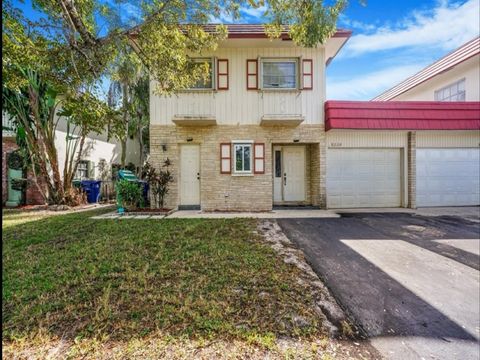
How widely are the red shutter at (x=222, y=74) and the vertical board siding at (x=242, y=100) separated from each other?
0.14 meters

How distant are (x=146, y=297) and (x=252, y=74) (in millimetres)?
8632

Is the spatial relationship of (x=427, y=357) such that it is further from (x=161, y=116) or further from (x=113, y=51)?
(x=161, y=116)

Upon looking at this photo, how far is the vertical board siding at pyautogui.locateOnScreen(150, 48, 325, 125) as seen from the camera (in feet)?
31.9

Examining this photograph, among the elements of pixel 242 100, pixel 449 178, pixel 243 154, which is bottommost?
pixel 449 178

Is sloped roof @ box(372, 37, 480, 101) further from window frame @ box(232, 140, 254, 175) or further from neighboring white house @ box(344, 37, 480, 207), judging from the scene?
window frame @ box(232, 140, 254, 175)

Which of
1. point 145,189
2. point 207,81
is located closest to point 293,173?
point 207,81

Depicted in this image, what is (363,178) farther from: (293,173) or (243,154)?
(243,154)

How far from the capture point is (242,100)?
9.79 meters

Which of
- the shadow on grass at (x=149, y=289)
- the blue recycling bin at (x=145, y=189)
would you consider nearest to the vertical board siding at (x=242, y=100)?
the blue recycling bin at (x=145, y=189)

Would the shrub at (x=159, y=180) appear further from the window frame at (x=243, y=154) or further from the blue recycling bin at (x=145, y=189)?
the window frame at (x=243, y=154)

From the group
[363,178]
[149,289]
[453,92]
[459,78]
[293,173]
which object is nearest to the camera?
[149,289]

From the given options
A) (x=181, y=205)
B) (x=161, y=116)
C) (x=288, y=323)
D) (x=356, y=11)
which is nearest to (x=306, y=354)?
(x=288, y=323)

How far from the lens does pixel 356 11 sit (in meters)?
5.54

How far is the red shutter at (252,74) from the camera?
32.0 ft
